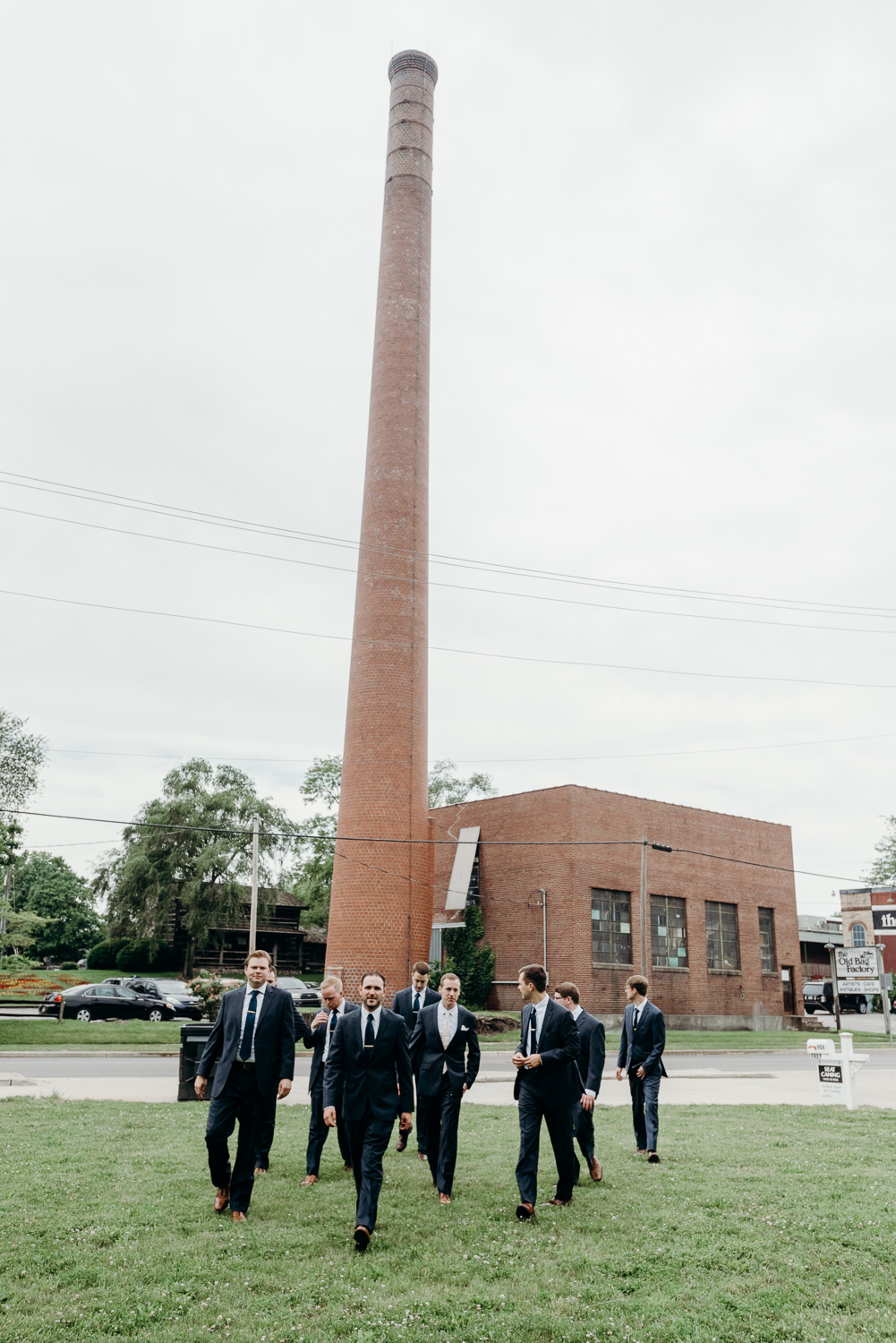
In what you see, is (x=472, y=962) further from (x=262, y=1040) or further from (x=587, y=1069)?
(x=262, y=1040)

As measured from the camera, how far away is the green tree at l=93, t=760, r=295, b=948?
44469 mm

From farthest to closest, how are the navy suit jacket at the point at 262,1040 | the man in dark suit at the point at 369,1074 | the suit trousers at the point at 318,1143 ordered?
the suit trousers at the point at 318,1143, the navy suit jacket at the point at 262,1040, the man in dark suit at the point at 369,1074

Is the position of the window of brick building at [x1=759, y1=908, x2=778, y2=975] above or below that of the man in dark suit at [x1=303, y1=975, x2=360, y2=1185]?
above

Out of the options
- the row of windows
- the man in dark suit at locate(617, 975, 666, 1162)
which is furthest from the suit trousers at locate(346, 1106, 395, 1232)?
the row of windows

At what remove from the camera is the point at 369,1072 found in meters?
6.82

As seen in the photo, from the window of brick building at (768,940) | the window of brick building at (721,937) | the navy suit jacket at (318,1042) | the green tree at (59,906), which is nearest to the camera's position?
the navy suit jacket at (318,1042)

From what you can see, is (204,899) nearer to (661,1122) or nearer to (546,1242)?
(661,1122)

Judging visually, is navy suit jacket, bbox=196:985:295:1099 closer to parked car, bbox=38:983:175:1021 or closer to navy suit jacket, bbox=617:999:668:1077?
navy suit jacket, bbox=617:999:668:1077

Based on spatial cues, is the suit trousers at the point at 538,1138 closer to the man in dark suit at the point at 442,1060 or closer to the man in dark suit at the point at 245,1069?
the man in dark suit at the point at 442,1060

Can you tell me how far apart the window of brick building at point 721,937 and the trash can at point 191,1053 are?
2847cm

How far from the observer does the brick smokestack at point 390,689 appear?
2792cm

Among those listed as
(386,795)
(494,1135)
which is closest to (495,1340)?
(494,1135)

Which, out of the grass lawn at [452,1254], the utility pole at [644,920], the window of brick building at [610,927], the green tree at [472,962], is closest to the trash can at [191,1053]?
the grass lawn at [452,1254]

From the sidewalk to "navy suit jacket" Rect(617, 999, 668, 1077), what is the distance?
18.7 ft
